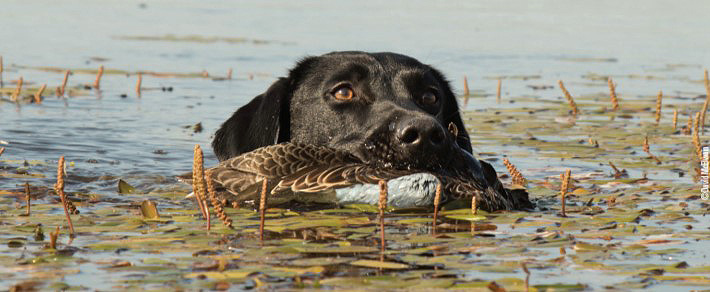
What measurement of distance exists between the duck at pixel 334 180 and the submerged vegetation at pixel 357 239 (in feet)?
0.32

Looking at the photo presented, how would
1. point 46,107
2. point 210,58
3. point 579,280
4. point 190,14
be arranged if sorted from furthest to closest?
1. point 190,14
2. point 210,58
3. point 46,107
4. point 579,280

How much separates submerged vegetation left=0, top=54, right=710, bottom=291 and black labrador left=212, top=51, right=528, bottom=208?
0.58 m

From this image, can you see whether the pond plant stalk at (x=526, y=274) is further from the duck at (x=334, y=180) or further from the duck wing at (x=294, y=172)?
the duck wing at (x=294, y=172)

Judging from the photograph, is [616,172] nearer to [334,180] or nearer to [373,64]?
[373,64]

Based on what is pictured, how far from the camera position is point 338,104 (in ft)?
25.3

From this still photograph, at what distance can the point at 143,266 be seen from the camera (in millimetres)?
5043

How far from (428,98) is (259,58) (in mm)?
8407

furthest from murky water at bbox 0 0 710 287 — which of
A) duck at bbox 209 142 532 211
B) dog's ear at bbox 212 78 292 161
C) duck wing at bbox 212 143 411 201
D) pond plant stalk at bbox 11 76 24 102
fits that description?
duck wing at bbox 212 143 411 201

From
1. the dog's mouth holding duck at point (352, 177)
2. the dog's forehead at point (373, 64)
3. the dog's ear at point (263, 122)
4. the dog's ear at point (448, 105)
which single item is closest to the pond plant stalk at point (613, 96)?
the dog's ear at point (448, 105)

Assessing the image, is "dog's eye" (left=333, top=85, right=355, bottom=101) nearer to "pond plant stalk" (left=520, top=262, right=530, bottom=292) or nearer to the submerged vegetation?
the submerged vegetation

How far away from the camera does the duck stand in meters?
6.13

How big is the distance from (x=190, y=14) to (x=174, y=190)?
537 inches

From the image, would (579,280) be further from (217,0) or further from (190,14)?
(217,0)

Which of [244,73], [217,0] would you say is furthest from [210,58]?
[217,0]
